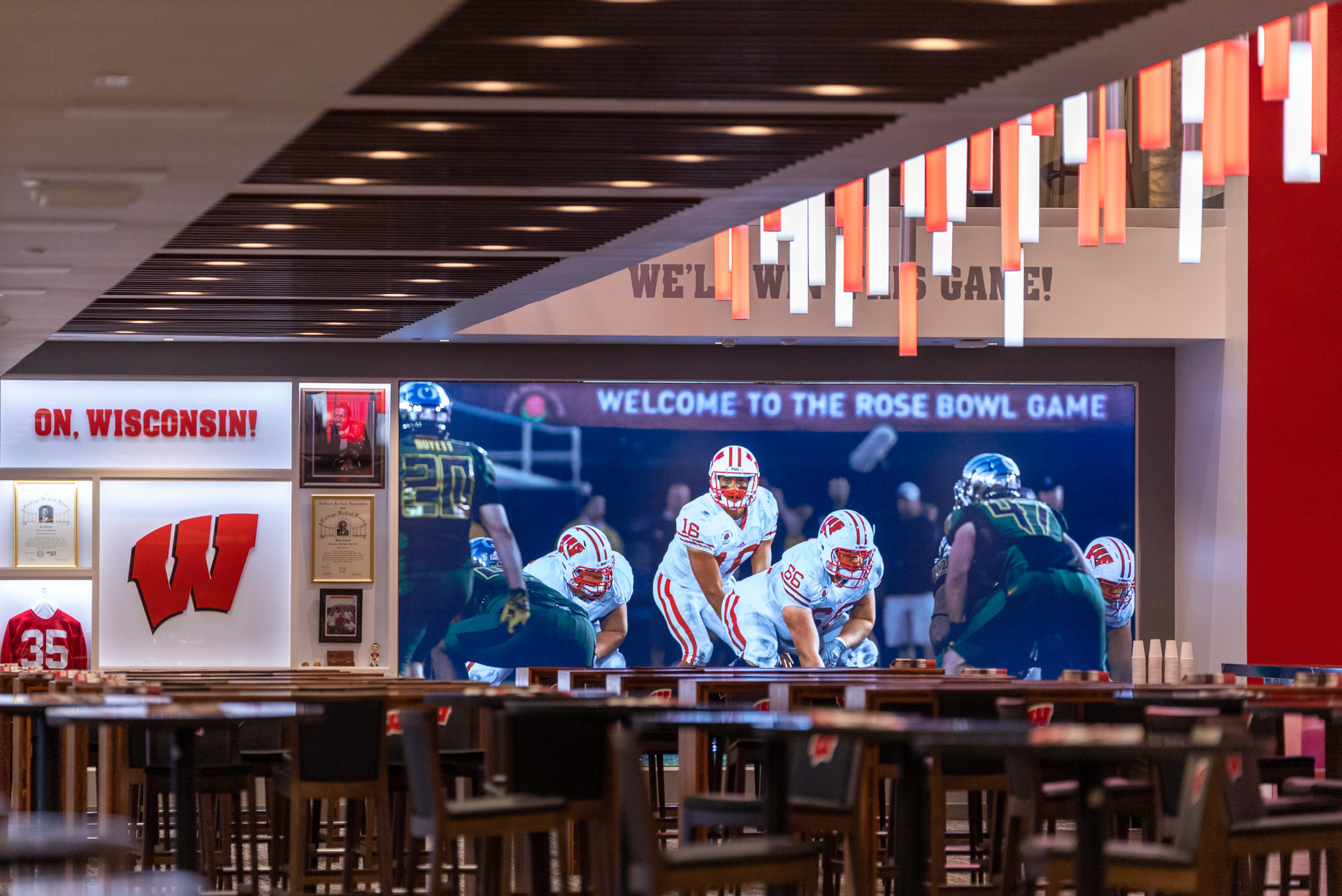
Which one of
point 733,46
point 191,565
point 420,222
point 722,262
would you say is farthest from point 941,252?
point 191,565

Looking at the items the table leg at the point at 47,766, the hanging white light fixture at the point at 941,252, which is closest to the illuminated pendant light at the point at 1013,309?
the hanging white light fixture at the point at 941,252

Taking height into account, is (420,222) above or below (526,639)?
above

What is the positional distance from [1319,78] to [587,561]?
685 centimetres

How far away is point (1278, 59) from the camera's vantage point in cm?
670

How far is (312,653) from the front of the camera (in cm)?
1305

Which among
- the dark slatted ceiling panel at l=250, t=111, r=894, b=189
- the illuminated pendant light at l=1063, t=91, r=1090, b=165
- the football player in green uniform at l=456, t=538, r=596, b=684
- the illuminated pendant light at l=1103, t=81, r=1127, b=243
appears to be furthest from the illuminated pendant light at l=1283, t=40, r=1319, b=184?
the football player in green uniform at l=456, t=538, r=596, b=684

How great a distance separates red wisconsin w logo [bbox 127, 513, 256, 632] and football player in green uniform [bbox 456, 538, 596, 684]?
1.69 meters

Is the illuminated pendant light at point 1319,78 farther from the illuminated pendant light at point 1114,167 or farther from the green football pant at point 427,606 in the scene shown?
the green football pant at point 427,606

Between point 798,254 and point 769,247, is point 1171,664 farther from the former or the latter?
point 798,254

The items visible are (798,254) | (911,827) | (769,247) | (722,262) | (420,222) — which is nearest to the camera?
(911,827)

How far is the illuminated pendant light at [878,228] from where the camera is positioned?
9.95 meters

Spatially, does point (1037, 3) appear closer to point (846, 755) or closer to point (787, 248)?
point (846, 755)

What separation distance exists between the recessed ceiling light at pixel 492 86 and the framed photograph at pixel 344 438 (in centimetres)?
749

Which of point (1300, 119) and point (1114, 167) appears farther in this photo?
point (1114, 167)
